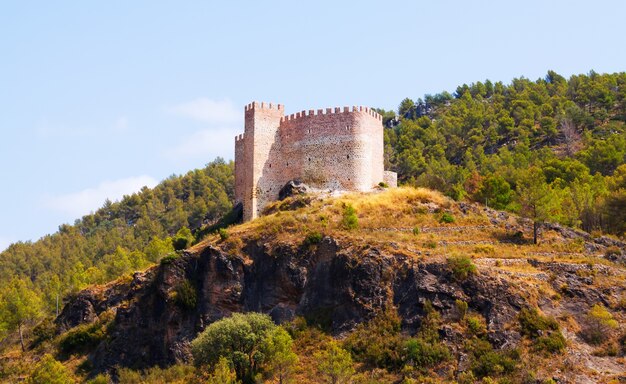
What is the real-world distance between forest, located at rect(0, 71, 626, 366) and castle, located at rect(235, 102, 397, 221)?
11.2 metres

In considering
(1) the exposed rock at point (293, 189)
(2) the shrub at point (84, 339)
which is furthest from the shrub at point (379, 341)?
(2) the shrub at point (84, 339)

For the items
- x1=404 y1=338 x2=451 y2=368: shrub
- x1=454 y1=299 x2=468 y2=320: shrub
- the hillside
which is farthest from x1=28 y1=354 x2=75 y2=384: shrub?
x1=454 y1=299 x2=468 y2=320: shrub

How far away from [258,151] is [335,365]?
24.8 meters

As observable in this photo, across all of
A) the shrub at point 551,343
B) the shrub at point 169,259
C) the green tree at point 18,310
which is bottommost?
the green tree at point 18,310

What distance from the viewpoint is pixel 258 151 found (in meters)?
59.6

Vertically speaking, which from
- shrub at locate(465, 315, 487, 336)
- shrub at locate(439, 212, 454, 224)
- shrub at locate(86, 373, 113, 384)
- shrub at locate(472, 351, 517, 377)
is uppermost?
shrub at locate(439, 212, 454, 224)

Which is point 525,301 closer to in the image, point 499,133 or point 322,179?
point 322,179

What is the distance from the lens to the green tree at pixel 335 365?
126ft

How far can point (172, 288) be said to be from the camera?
50.6 meters

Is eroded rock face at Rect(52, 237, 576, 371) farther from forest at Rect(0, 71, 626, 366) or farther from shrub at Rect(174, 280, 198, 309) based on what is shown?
forest at Rect(0, 71, 626, 366)

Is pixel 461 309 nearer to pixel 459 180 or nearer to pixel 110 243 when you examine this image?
pixel 459 180

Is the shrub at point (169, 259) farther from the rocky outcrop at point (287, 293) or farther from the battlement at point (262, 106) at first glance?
the battlement at point (262, 106)

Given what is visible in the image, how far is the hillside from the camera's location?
129 ft

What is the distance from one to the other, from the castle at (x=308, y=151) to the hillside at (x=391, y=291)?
2.42 meters
